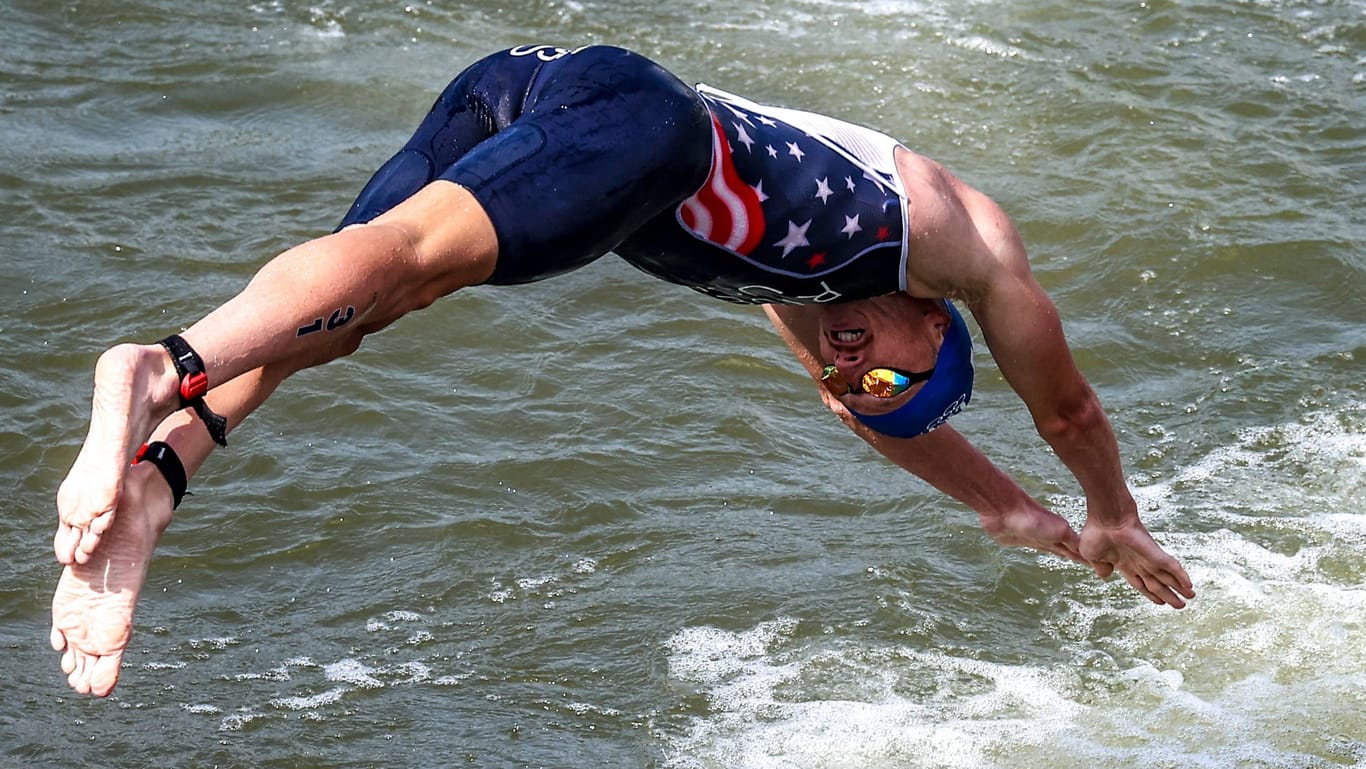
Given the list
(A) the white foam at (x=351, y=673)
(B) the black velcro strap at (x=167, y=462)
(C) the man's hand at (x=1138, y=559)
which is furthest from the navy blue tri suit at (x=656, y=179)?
(A) the white foam at (x=351, y=673)

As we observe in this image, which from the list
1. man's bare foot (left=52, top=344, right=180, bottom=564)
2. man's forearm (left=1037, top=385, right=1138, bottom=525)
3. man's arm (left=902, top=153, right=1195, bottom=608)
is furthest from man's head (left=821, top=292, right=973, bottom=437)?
man's bare foot (left=52, top=344, right=180, bottom=564)

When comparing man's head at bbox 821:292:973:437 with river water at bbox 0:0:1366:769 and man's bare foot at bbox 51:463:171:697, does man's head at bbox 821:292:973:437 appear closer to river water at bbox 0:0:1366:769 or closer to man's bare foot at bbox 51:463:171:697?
river water at bbox 0:0:1366:769

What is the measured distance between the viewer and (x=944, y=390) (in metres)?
4.91

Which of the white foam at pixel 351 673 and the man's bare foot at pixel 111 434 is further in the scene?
A: the white foam at pixel 351 673

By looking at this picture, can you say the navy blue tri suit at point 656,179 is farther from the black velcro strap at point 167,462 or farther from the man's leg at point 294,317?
the black velcro strap at point 167,462

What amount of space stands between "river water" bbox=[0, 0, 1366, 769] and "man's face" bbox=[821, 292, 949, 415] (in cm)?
117

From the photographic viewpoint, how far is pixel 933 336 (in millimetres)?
4875

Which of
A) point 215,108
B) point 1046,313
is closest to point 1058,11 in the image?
point 215,108

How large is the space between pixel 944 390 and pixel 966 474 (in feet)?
1.92

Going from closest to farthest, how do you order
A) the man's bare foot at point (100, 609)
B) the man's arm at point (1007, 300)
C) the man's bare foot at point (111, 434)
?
the man's bare foot at point (111, 434)
the man's bare foot at point (100, 609)
the man's arm at point (1007, 300)

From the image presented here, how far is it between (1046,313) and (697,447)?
2.41m

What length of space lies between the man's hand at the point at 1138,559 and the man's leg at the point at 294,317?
2308mm

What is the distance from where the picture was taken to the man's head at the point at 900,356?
4820 millimetres

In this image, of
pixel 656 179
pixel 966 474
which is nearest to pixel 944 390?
pixel 966 474
